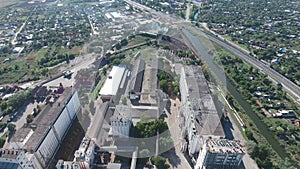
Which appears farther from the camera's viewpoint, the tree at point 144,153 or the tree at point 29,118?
the tree at point 29,118

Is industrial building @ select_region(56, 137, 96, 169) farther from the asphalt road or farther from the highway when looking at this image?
the asphalt road

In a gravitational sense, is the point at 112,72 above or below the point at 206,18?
below

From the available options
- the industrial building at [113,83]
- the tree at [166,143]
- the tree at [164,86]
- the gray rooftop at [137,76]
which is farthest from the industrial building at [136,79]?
the tree at [166,143]

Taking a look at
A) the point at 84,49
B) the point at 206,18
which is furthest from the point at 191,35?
the point at 84,49

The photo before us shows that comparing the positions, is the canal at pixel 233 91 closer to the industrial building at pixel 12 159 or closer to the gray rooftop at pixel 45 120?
the gray rooftop at pixel 45 120

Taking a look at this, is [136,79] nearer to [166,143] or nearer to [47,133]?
[166,143]

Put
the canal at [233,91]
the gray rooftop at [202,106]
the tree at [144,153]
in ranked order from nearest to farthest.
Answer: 1. the gray rooftop at [202,106]
2. the tree at [144,153]
3. the canal at [233,91]

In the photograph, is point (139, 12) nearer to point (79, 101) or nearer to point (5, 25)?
point (5, 25)
